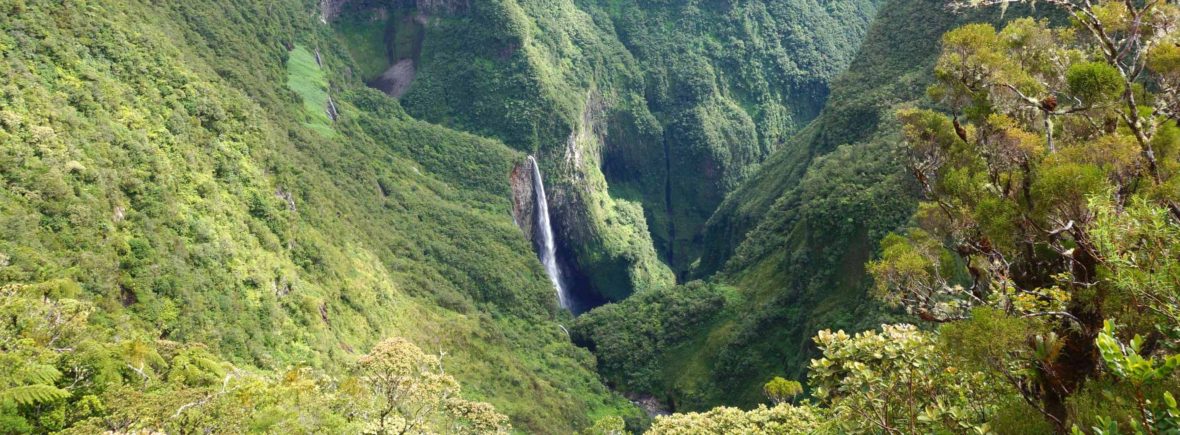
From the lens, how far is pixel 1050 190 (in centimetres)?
871

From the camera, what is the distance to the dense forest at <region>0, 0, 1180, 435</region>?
898cm

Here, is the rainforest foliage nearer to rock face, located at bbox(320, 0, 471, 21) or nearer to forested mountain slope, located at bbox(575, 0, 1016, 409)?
forested mountain slope, located at bbox(575, 0, 1016, 409)

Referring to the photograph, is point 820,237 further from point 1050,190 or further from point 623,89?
point 623,89

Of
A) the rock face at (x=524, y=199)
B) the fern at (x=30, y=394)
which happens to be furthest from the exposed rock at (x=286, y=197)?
the rock face at (x=524, y=199)

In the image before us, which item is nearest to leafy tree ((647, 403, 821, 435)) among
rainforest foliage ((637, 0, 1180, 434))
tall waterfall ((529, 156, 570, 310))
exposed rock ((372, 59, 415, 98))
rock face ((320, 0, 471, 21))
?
rainforest foliage ((637, 0, 1180, 434))

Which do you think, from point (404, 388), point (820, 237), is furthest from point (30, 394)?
point (820, 237)

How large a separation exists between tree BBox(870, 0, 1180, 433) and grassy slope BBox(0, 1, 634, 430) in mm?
22870

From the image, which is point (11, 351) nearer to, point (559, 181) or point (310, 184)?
point (310, 184)

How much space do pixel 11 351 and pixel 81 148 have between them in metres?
16.7

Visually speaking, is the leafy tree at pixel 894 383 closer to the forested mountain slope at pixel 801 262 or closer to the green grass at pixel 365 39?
the forested mountain slope at pixel 801 262

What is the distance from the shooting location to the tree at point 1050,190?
7633mm

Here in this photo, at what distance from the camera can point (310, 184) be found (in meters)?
51.1

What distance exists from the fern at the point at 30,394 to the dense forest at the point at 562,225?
64 mm

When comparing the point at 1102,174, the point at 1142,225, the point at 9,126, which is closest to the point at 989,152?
the point at 1102,174
